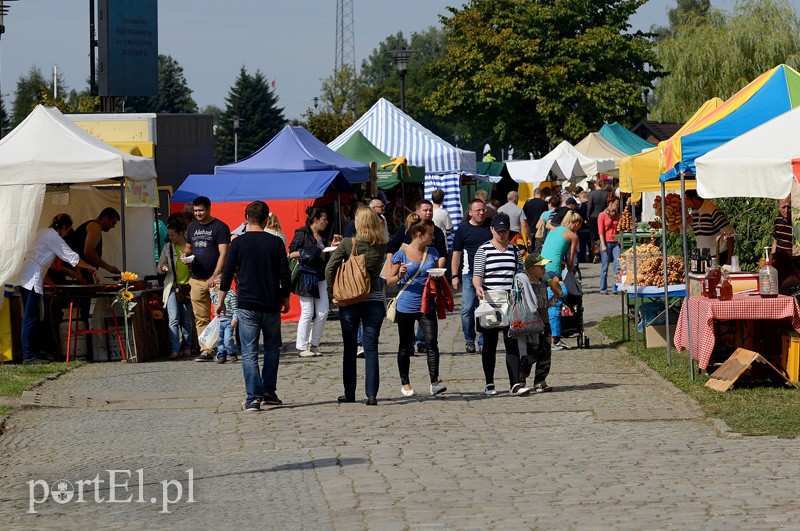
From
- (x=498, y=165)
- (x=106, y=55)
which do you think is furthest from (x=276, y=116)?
(x=106, y=55)

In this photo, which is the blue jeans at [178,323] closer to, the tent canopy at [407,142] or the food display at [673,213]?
the food display at [673,213]

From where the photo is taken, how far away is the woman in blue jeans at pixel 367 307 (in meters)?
11.9

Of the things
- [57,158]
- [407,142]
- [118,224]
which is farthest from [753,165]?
[407,142]

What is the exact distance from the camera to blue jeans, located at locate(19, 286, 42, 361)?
1580 cm

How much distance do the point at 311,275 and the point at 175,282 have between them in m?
1.88

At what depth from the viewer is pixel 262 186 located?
21.3 metres

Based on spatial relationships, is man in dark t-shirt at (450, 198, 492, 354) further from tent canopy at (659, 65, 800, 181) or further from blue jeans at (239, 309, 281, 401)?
blue jeans at (239, 309, 281, 401)

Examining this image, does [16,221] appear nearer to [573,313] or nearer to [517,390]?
[517,390]

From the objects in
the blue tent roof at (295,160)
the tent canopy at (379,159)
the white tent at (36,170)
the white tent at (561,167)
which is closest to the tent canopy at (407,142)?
the tent canopy at (379,159)

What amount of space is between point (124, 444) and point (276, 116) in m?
120

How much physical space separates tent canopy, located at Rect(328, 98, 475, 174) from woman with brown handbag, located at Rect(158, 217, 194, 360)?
1173 centimetres

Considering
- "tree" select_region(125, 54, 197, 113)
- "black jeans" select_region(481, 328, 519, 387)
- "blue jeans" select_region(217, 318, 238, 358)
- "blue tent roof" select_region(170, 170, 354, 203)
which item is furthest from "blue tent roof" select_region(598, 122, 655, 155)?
"tree" select_region(125, 54, 197, 113)

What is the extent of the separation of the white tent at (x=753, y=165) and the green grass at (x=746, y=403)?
1766 millimetres

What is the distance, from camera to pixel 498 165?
138 feet
